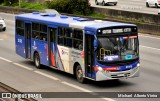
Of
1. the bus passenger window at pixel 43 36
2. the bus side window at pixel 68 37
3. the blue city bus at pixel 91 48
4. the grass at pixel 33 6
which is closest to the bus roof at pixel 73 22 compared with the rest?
the blue city bus at pixel 91 48

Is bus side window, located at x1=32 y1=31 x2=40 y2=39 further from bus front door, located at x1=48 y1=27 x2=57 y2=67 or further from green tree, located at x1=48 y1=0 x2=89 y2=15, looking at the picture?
green tree, located at x1=48 y1=0 x2=89 y2=15

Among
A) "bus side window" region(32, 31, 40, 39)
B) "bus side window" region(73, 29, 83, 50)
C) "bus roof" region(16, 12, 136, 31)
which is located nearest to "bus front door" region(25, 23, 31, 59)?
"bus roof" region(16, 12, 136, 31)

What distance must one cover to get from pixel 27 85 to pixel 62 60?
7.59 ft

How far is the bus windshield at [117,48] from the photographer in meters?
16.4

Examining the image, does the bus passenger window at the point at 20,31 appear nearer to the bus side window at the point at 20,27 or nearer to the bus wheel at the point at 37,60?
the bus side window at the point at 20,27

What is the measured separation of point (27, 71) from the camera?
20938mm

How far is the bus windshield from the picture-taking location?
16.4m

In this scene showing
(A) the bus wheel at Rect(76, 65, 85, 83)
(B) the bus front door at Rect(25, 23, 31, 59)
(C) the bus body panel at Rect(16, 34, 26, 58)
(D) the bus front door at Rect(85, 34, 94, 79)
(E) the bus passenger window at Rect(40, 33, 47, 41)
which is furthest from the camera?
(C) the bus body panel at Rect(16, 34, 26, 58)

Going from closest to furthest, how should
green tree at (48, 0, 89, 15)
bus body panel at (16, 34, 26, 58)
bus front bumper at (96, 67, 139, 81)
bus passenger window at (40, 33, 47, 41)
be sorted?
bus front bumper at (96, 67, 139, 81) → bus passenger window at (40, 33, 47, 41) → bus body panel at (16, 34, 26, 58) → green tree at (48, 0, 89, 15)

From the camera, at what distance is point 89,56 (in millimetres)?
16828

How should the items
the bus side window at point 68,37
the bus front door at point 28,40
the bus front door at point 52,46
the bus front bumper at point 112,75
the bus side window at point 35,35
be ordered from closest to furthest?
the bus front bumper at point 112,75 < the bus side window at point 68,37 < the bus front door at point 52,46 < the bus side window at point 35,35 < the bus front door at point 28,40

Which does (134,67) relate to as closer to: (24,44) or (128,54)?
(128,54)

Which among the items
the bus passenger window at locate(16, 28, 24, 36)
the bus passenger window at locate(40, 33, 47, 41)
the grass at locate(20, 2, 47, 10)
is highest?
the bus passenger window at locate(40, 33, 47, 41)

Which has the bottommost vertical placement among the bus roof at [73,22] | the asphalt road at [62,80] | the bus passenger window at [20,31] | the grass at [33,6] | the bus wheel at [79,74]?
the grass at [33,6]
